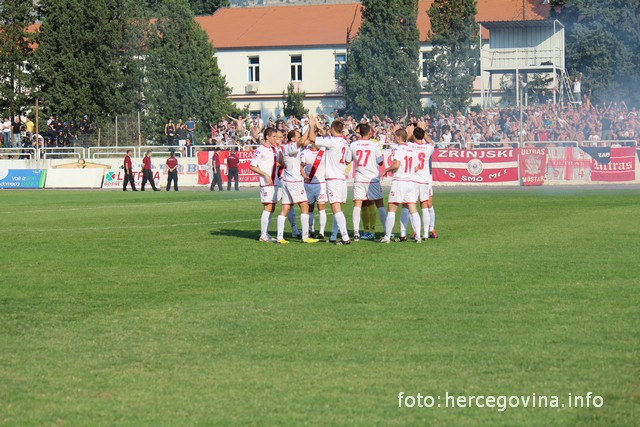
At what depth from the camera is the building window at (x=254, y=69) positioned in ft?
283

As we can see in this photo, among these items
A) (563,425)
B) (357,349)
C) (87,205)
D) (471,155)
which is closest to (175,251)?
(357,349)

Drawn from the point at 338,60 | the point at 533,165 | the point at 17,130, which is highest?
the point at 338,60

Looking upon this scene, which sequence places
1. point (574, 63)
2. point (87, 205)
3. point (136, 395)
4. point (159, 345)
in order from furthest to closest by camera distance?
point (574, 63)
point (87, 205)
point (159, 345)
point (136, 395)

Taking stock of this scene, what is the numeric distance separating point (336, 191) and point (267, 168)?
136 cm

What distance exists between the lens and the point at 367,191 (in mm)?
19641

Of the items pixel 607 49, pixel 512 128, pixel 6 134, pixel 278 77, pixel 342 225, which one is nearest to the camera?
pixel 342 225

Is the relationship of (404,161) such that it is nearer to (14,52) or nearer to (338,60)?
(14,52)

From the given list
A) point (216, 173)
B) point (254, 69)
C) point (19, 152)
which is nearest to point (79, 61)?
point (19, 152)

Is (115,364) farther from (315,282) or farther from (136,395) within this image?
(315,282)

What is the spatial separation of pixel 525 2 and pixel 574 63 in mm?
17539

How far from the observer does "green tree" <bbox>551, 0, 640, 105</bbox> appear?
2338 inches

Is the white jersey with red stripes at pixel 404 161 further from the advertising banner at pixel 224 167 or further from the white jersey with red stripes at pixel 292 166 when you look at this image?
the advertising banner at pixel 224 167

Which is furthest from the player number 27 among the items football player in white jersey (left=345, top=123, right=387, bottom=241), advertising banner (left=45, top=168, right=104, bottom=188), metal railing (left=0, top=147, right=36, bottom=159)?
metal railing (left=0, top=147, right=36, bottom=159)

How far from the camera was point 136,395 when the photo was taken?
789cm
